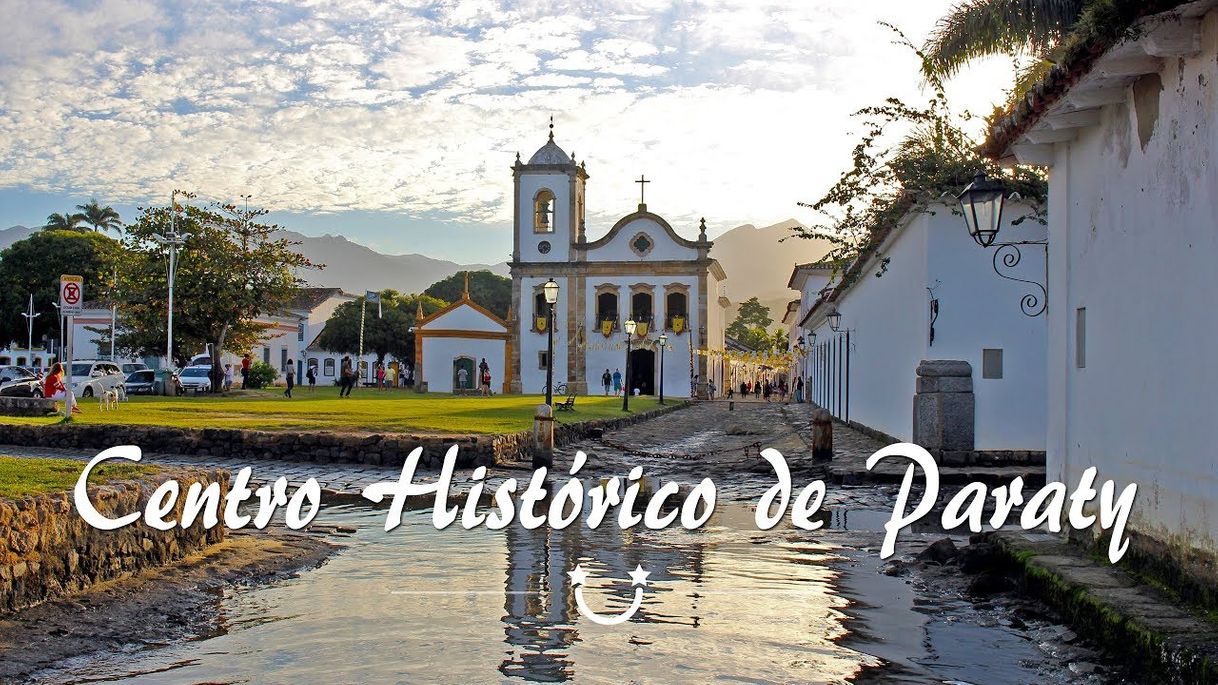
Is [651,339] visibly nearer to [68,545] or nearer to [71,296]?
[71,296]

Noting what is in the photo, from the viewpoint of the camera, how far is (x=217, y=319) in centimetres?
3691

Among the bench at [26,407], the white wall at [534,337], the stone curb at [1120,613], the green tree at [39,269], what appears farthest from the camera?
the green tree at [39,269]

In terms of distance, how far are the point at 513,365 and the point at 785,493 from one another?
4920 centimetres

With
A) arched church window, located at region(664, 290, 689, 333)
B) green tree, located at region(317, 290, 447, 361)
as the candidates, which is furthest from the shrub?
green tree, located at region(317, 290, 447, 361)

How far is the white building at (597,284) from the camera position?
6062 cm

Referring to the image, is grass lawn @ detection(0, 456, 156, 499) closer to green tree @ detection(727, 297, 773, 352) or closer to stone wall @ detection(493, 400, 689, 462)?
stone wall @ detection(493, 400, 689, 462)

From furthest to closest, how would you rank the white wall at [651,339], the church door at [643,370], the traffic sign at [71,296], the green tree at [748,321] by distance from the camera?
the green tree at [748,321] → the church door at [643,370] → the white wall at [651,339] → the traffic sign at [71,296]

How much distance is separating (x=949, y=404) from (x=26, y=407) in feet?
52.4

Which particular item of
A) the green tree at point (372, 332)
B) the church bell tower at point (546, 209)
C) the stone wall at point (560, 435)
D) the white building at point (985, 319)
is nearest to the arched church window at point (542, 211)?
the church bell tower at point (546, 209)

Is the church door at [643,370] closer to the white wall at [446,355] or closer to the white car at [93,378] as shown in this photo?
the white wall at [446,355]

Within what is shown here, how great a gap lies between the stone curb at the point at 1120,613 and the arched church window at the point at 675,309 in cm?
5318

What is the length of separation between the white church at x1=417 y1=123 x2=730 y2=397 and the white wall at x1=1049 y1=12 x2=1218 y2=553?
5226 centimetres

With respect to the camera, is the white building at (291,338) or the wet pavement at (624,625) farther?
the white building at (291,338)

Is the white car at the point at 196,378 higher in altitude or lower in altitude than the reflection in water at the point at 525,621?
higher
